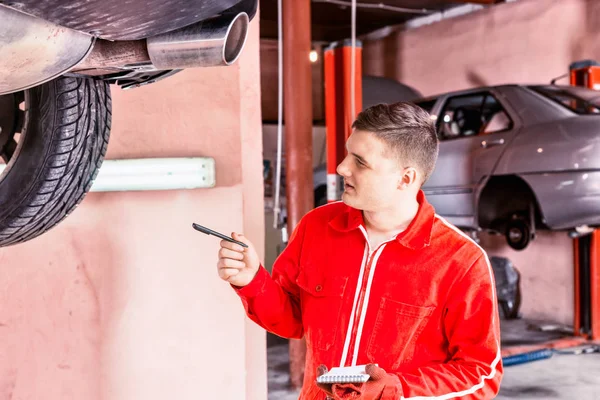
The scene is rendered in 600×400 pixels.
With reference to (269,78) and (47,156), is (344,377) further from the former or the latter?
(269,78)

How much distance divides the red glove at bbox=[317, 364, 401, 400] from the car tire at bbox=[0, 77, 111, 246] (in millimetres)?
795

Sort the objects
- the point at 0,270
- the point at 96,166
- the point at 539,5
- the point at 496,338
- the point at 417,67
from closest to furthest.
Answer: the point at 496,338 < the point at 96,166 < the point at 0,270 < the point at 539,5 < the point at 417,67

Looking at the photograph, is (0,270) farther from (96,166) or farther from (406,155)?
(406,155)

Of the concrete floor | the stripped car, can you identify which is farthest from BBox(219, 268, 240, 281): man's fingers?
the stripped car

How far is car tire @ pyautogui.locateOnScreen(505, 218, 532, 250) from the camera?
176 inches

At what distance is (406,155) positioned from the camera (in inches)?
58.8

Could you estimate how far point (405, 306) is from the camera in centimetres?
145

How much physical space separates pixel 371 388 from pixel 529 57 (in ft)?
17.8

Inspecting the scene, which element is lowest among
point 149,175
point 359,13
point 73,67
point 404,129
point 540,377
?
point 540,377

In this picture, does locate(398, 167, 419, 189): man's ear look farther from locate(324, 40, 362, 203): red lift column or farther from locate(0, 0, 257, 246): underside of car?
locate(324, 40, 362, 203): red lift column

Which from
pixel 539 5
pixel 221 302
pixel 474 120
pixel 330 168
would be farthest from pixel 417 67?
pixel 221 302

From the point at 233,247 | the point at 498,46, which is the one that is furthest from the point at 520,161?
the point at 233,247

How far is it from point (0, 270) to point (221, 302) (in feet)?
2.61

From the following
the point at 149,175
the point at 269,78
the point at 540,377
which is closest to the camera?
the point at 149,175
